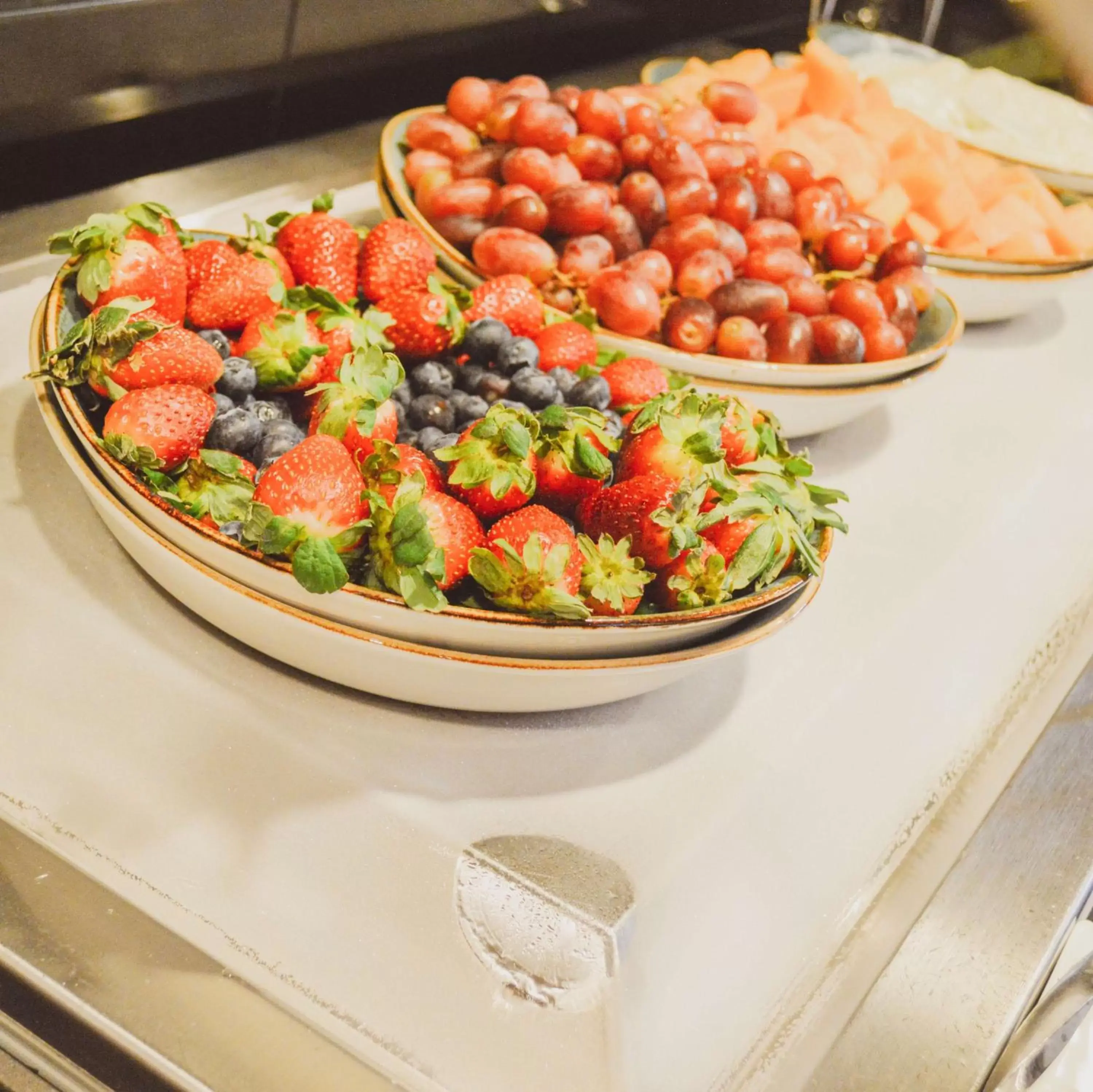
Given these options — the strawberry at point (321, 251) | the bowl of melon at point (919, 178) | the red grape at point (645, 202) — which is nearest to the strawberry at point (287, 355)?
the strawberry at point (321, 251)

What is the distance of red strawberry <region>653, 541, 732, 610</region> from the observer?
72cm

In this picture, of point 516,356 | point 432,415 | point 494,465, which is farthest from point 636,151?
point 494,465

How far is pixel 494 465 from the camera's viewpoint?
0.72m

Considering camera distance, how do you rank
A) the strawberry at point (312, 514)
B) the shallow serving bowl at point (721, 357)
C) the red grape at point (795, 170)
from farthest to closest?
the red grape at point (795, 170) → the shallow serving bowl at point (721, 357) → the strawberry at point (312, 514)

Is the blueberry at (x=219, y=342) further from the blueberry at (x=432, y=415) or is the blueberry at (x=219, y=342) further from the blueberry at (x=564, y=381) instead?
the blueberry at (x=564, y=381)

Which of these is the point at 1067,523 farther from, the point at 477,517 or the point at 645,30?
the point at 645,30

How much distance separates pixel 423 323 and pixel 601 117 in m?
0.60

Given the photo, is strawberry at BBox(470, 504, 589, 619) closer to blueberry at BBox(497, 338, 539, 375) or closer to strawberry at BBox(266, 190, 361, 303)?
blueberry at BBox(497, 338, 539, 375)

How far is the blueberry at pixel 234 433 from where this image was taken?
75 centimetres

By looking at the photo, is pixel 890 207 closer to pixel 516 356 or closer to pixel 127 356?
pixel 516 356

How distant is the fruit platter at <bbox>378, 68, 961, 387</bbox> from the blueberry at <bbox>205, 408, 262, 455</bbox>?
0.46 meters

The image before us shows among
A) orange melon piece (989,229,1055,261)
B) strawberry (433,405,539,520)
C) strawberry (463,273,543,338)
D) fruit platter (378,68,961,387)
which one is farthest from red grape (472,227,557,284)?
orange melon piece (989,229,1055,261)

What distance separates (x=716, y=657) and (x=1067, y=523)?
0.66 meters

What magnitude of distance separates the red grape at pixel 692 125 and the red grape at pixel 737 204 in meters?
0.15
